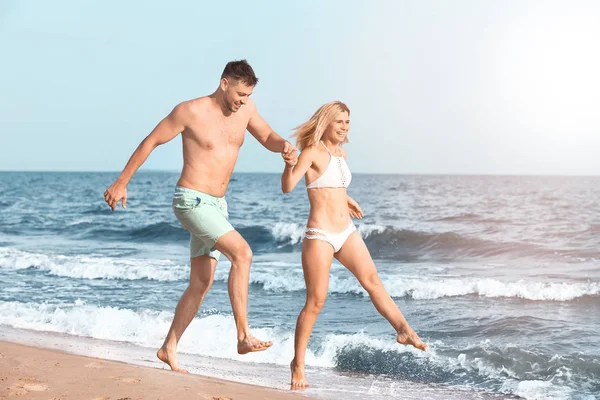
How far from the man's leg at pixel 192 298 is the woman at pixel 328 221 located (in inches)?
31.2

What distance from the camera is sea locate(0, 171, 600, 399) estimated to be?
7734mm

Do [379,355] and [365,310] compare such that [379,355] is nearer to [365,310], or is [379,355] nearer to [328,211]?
[365,310]

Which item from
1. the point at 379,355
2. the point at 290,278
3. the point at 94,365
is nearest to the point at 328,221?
the point at 94,365

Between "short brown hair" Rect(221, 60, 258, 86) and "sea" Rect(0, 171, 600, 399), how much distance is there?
8.32 feet

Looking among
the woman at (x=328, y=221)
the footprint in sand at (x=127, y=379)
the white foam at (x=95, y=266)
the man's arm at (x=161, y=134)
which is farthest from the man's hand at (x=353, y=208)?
the white foam at (x=95, y=266)

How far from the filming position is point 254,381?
679 cm

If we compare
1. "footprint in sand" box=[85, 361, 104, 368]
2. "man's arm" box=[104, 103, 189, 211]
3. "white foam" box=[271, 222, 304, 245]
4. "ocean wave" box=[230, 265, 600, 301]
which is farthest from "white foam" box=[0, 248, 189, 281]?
"man's arm" box=[104, 103, 189, 211]

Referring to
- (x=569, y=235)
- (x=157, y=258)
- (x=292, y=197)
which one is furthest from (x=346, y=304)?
(x=292, y=197)

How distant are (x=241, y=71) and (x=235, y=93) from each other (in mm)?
167

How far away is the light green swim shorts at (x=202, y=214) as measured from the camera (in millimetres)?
5410

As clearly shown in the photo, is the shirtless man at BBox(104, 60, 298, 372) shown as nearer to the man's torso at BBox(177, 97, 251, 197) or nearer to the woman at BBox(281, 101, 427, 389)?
the man's torso at BBox(177, 97, 251, 197)

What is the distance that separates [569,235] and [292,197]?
2558 cm

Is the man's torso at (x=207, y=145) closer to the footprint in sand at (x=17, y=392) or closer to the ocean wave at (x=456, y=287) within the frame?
the footprint in sand at (x=17, y=392)

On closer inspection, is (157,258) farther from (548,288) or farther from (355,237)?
(355,237)
